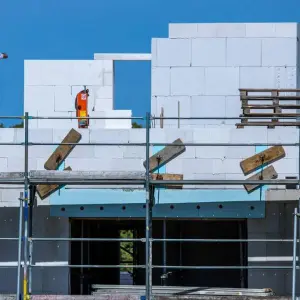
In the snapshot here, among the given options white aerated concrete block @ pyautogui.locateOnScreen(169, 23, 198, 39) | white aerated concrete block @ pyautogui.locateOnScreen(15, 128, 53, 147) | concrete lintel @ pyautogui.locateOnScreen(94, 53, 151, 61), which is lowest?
white aerated concrete block @ pyautogui.locateOnScreen(15, 128, 53, 147)

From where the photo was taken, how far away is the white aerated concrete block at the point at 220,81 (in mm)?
19828

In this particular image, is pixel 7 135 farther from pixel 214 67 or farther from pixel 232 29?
pixel 232 29

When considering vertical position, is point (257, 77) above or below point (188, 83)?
above

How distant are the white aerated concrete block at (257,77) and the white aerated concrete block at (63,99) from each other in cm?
442

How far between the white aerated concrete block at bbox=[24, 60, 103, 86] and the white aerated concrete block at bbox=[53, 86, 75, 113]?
163 mm

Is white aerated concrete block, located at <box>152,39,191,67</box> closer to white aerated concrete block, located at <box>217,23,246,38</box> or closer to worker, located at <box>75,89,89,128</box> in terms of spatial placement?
white aerated concrete block, located at <box>217,23,246,38</box>

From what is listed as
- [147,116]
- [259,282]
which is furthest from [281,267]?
[147,116]

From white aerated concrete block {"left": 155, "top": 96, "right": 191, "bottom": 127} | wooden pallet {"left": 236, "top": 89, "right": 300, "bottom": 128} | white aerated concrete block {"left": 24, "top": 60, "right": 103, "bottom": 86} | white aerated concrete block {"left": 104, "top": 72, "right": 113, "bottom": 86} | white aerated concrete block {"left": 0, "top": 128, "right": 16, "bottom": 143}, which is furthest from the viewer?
white aerated concrete block {"left": 104, "top": 72, "right": 113, "bottom": 86}

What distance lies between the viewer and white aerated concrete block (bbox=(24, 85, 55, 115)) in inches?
896

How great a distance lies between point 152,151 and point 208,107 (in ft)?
11.2

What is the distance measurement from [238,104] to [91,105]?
4909 millimetres

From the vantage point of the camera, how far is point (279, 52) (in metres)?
20.2

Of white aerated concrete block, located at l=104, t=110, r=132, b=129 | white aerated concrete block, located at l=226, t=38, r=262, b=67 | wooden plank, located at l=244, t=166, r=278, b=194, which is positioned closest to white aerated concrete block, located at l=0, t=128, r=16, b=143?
wooden plank, located at l=244, t=166, r=278, b=194

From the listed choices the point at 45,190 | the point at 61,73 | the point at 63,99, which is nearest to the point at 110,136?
the point at 45,190
